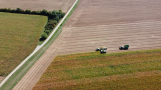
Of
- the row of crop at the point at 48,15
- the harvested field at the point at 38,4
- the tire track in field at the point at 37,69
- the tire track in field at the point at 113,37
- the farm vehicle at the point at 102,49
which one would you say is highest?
Result: the harvested field at the point at 38,4

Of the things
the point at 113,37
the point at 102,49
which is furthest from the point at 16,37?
the point at 113,37

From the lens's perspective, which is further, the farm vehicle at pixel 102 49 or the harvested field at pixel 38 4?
the harvested field at pixel 38 4

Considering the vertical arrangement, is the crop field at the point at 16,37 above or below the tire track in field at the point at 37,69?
above

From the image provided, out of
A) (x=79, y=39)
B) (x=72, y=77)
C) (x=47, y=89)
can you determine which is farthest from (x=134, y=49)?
(x=47, y=89)

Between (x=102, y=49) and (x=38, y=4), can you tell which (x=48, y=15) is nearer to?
(x=38, y=4)

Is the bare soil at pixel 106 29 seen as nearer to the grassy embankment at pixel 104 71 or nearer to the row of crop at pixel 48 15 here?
the grassy embankment at pixel 104 71

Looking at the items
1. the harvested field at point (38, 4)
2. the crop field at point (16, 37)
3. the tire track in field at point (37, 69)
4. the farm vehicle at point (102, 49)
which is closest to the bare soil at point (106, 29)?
the tire track in field at point (37, 69)

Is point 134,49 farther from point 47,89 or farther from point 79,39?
point 47,89

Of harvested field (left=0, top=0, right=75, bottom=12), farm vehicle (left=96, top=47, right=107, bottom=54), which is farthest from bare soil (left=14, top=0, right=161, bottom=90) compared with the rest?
harvested field (left=0, top=0, right=75, bottom=12)
